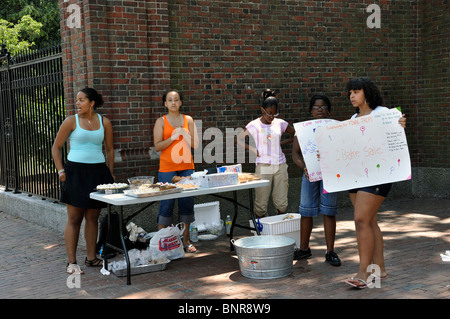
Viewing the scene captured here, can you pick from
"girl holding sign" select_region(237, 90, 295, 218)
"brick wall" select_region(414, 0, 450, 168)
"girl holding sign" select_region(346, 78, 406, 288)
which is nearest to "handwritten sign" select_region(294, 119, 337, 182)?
"girl holding sign" select_region(346, 78, 406, 288)

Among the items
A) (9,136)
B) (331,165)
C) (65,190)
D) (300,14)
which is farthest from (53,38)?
(331,165)

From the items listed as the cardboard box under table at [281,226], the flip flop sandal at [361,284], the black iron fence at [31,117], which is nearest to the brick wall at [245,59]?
the black iron fence at [31,117]

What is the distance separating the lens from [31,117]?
30.6 ft

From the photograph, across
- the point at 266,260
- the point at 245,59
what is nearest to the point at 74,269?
→ the point at 266,260

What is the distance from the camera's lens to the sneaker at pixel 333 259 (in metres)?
5.95

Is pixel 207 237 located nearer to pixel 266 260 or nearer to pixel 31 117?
pixel 266 260

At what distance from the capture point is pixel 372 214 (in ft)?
16.1

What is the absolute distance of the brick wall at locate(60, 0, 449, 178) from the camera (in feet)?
24.7

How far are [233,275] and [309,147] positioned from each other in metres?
1.65

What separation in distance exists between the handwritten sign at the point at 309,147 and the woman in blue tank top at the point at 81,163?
7.54 feet

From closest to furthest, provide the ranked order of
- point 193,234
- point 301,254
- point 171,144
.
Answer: point 301,254, point 171,144, point 193,234

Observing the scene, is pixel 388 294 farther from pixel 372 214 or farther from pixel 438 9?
pixel 438 9

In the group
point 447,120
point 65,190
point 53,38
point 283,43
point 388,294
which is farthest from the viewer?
point 53,38

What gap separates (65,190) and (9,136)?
15.8ft
